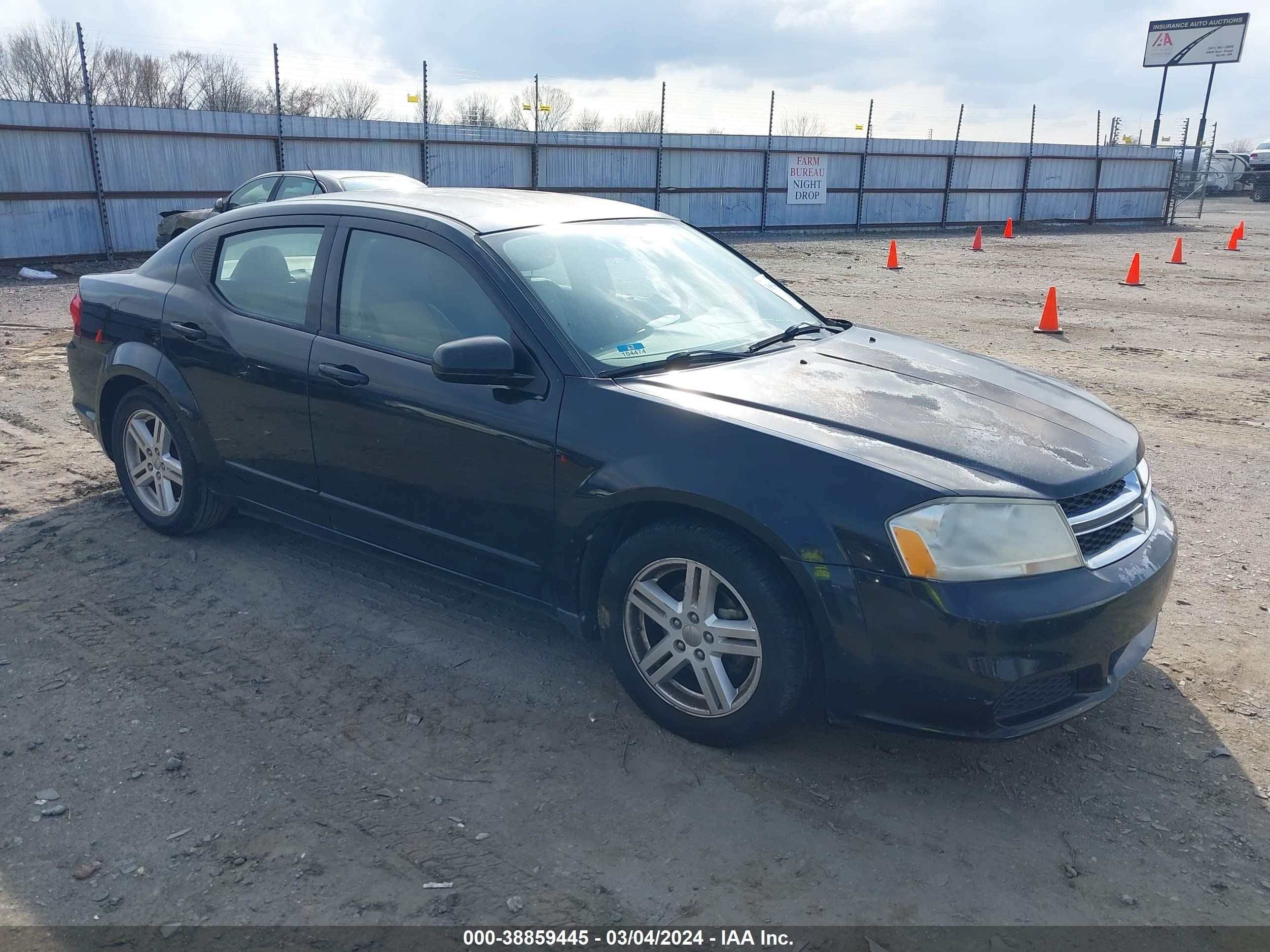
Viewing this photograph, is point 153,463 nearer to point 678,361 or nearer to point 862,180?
point 678,361

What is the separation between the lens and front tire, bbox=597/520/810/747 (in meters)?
3.02

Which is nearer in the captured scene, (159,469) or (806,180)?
(159,469)

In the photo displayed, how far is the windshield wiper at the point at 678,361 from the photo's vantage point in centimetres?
348

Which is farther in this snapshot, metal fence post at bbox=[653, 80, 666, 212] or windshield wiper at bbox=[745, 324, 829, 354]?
metal fence post at bbox=[653, 80, 666, 212]

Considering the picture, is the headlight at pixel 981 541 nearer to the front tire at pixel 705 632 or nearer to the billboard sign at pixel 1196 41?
the front tire at pixel 705 632

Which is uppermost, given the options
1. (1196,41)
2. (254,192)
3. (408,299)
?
(1196,41)

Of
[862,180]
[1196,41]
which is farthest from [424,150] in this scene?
[1196,41]

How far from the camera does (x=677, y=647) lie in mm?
3266

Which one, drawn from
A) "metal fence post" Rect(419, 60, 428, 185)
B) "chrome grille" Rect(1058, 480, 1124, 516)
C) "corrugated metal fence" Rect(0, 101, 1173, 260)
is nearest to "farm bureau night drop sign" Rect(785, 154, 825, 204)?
"corrugated metal fence" Rect(0, 101, 1173, 260)

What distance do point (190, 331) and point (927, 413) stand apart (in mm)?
3257

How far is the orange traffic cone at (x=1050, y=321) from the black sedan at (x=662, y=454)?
7.87 m

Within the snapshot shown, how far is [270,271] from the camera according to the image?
437 cm

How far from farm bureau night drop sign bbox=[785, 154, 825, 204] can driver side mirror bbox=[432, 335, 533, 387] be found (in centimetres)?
2559

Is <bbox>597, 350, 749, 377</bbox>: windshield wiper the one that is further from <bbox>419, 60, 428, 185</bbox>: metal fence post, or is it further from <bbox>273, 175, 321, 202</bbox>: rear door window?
<bbox>419, 60, 428, 185</bbox>: metal fence post
